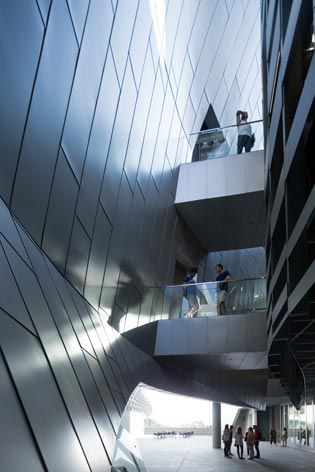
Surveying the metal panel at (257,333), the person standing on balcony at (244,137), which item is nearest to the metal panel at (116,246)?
the metal panel at (257,333)

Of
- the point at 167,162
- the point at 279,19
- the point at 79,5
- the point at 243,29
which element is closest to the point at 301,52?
the point at 279,19

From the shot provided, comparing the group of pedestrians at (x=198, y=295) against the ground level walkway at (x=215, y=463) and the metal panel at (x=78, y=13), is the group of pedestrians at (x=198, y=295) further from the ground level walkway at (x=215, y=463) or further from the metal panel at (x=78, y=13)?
the metal panel at (x=78, y=13)

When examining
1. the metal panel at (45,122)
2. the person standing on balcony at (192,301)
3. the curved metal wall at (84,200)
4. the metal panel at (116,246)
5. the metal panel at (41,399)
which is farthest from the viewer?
the person standing on balcony at (192,301)

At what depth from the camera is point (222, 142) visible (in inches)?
794

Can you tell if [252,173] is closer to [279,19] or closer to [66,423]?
[279,19]

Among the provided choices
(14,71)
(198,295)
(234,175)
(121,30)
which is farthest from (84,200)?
(234,175)

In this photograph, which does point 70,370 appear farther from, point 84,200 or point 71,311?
point 84,200

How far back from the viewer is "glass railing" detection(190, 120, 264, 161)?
1998 cm

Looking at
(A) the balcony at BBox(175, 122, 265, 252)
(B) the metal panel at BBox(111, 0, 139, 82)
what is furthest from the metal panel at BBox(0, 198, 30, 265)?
(A) the balcony at BBox(175, 122, 265, 252)

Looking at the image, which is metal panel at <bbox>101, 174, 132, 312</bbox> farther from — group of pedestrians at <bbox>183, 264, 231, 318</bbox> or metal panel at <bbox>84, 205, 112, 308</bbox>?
group of pedestrians at <bbox>183, 264, 231, 318</bbox>

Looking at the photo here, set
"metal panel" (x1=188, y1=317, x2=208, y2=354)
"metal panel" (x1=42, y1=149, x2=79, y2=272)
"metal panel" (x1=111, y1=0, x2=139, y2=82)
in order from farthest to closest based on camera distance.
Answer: "metal panel" (x1=188, y1=317, x2=208, y2=354), "metal panel" (x1=111, y1=0, x2=139, y2=82), "metal panel" (x1=42, y1=149, x2=79, y2=272)

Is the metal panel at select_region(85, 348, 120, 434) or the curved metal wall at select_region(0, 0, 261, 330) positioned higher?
the curved metal wall at select_region(0, 0, 261, 330)

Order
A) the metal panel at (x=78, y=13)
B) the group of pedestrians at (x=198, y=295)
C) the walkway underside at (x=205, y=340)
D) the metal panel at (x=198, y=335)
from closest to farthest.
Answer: the metal panel at (x=78, y=13)
the walkway underside at (x=205, y=340)
the metal panel at (x=198, y=335)
the group of pedestrians at (x=198, y=295)

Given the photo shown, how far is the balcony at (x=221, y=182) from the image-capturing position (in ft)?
62.7
